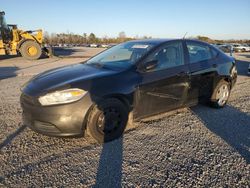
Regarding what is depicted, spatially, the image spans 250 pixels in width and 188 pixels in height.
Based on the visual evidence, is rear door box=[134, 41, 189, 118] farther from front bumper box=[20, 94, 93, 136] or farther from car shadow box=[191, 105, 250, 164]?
front bumper box=[20, 94, 93, 136]

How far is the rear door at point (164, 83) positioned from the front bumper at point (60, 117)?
91cm

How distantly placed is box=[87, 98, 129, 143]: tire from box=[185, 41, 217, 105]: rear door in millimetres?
1553

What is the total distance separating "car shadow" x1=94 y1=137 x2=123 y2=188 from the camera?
8.49 feet

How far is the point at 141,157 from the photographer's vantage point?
3.12 metres

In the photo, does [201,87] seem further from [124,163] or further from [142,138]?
[124,163]

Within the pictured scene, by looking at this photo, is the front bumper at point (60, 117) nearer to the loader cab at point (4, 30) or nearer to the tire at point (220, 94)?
the tire at point (220, 94)

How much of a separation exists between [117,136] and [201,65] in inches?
87.6

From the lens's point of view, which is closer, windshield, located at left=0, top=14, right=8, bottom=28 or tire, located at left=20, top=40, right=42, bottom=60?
windshield, located at left=0, top=14, right=8, bottom=28

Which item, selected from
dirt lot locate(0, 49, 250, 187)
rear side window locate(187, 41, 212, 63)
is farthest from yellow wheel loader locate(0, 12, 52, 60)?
rear side window locate(187, 41, 212, 63)

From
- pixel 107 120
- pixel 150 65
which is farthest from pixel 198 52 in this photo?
pixel 107 120

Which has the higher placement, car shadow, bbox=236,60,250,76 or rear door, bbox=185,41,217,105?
rear door, bbox=185,41,217,105

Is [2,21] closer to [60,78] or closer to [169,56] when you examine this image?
[60,78]

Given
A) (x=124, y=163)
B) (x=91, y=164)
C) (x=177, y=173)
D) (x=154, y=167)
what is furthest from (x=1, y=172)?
(x=177, y=173)

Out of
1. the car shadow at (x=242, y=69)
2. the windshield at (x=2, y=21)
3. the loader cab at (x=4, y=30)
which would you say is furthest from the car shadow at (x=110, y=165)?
the windshield at (x=2, y=21)
